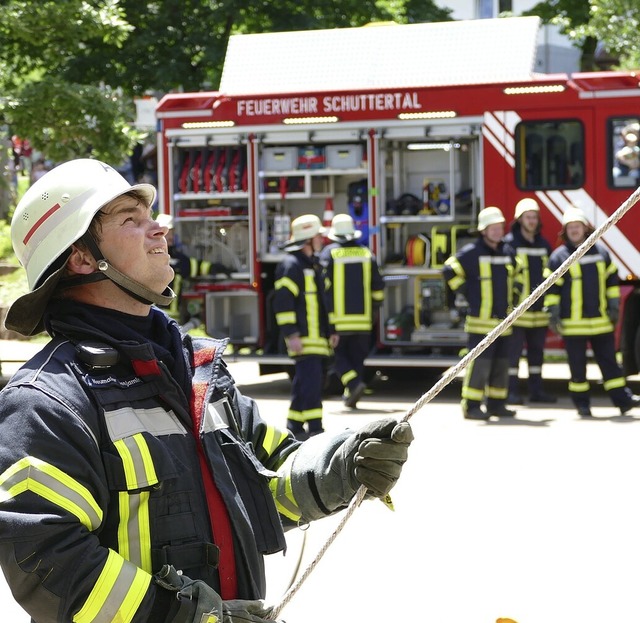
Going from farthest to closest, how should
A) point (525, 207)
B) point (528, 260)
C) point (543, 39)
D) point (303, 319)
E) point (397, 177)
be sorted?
point (543, 39) → point (397, 177) → point (525, 207) → point (528, 260) → point (303, 319)

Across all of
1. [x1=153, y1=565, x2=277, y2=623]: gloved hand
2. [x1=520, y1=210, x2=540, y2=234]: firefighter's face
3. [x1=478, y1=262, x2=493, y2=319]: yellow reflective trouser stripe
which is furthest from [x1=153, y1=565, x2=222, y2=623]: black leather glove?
[x1=520, y1=210, x2=540, y2=234]: firefighter's face

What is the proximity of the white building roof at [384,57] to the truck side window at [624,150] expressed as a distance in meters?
1.08

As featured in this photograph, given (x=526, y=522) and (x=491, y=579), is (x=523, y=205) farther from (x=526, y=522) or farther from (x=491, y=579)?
(x=491, y=579)

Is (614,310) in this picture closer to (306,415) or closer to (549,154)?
A: (549,154)

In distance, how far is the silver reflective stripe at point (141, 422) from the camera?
2383mm

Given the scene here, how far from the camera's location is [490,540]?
6.56 m

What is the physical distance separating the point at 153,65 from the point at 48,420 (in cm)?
1962

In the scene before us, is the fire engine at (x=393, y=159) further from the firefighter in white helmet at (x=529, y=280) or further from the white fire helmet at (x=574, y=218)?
the white fire helmet at (x=574, y=218)

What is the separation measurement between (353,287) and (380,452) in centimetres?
929

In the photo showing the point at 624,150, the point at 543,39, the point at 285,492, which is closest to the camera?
the point at 285,492

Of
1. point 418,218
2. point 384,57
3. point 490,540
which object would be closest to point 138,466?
point 490,540

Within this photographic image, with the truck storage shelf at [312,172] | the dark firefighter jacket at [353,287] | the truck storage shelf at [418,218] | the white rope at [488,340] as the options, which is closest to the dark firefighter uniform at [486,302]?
the dark firefighter jacket at [353,287]

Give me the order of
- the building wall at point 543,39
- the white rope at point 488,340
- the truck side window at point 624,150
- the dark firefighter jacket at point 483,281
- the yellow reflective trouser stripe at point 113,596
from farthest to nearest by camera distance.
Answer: the building wall at point 543,39 < the truck side window at point 624,150 < the dark firefighter jacket at point 483,281 < the white rope at point 488,340 < the yellow reflective trouser stripe at point 113,596

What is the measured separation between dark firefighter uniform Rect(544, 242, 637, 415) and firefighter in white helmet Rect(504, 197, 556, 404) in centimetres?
46
